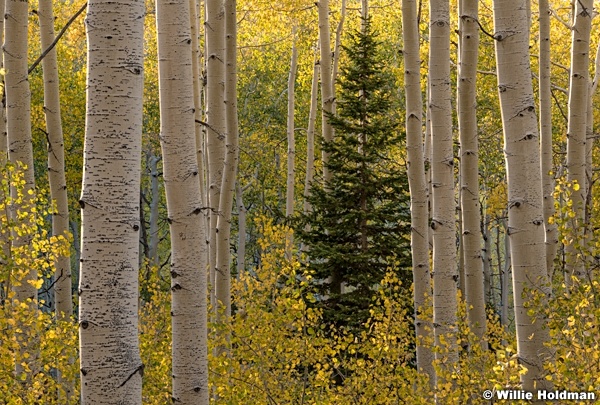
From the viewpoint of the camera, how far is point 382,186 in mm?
13281

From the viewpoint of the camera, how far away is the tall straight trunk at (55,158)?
7.86 meters

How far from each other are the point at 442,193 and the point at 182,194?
2388mm

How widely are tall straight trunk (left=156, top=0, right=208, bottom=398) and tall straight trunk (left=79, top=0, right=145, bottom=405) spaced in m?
1.60

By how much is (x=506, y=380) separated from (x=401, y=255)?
8.80 meters

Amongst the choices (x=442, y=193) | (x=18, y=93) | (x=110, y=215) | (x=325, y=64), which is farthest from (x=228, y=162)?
(x=325, y=64)

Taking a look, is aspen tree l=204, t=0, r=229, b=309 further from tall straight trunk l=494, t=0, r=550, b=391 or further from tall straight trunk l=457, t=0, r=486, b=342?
tall straight trunk l=494, t=0, r=550, b=391

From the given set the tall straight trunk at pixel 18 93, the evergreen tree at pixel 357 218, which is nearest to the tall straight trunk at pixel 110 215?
the tall straight trunk at pixel 18 93

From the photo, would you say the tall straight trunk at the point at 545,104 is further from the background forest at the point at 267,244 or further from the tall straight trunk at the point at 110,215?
the tall straight trunk at the point at 110,215

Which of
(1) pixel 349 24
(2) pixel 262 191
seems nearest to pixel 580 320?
(1) pixel 349 24

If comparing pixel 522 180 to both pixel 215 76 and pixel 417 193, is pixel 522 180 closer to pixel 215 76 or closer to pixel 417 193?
pixel 417 193

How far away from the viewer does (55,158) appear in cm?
784

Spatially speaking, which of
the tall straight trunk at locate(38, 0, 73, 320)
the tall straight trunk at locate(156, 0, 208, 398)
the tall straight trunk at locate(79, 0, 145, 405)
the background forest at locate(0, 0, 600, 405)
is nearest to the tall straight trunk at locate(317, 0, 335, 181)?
the background forest at locate(0, 0, 600, 405)

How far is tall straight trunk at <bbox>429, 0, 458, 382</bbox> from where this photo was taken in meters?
5.99

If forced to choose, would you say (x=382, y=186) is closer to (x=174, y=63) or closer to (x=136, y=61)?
(x=174, y=63)
